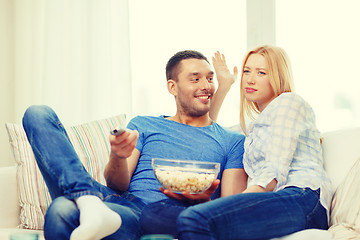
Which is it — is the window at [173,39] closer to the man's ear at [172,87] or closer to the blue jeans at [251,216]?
the man's ear at [172,87]

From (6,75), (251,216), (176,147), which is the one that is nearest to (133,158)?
(176,147)

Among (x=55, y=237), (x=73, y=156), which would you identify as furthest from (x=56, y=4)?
(x=55, y=237)

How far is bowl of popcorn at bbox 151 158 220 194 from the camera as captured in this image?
175 centimetres

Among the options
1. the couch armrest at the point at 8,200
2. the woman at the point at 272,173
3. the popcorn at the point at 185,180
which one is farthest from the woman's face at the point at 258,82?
the couch armrest at the point at 8,200

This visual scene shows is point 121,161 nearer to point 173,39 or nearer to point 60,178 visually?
point 60,178

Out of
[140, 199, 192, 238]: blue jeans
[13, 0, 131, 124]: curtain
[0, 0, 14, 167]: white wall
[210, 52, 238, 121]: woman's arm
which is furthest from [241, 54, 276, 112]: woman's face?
[0, 0, 14, 167]: white wall

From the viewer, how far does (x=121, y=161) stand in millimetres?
1991

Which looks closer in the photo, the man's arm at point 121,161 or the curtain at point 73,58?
the man's arm at point 121,161

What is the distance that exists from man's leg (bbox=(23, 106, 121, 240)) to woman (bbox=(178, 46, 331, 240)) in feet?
0.84

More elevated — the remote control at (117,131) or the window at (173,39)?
the window at (173,39)

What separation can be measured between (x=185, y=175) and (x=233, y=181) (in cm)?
40

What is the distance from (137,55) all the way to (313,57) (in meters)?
1.23

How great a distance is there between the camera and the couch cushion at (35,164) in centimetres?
220

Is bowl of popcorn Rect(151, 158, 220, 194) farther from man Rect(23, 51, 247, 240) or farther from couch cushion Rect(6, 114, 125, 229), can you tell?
couch cushion Rect(6, 114, 125, 229)
